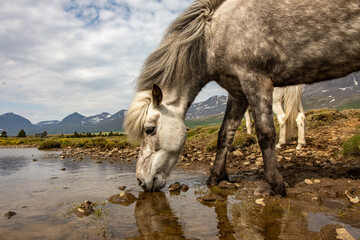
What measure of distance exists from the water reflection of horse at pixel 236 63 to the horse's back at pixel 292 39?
0.04 feet

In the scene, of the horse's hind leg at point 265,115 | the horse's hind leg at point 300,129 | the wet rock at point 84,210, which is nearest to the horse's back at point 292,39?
the horse's hind leg at point 265,115

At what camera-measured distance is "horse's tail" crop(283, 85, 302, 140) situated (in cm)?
945

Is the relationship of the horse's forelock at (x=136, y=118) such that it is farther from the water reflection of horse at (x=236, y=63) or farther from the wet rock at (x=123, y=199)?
the wet rock at (x=123, y=199)

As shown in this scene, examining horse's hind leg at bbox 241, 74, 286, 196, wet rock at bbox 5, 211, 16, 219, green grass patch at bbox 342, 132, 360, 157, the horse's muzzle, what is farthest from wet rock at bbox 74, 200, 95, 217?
green grass patch at bbox 342, 132, 360, 157

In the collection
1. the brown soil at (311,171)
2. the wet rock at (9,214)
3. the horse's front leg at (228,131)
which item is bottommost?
the brown soil at (311,171)

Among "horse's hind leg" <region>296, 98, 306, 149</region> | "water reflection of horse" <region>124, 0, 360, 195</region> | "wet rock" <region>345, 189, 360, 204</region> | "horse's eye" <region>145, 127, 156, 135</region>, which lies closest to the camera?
"wet rock" <region>345, 189, 360, 204</region>

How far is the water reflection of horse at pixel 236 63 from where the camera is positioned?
394 centimetres

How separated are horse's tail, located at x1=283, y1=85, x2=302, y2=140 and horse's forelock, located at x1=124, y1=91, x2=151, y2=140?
6618mm

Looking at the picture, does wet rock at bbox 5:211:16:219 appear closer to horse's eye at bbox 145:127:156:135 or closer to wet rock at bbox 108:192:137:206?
wet rock at bbox 108:192:137:206

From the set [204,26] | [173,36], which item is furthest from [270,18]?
[173,36]

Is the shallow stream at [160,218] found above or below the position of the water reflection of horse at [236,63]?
below

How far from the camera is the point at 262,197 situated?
3887mm

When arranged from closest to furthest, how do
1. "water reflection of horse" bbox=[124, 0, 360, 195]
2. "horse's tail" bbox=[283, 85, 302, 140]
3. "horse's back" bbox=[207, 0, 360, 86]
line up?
"horse's back" bbox=[207, 0, 360, 86] → "water reflection of horse" bbox=[124, 0, 360, 195] → "horse's tail" bbox=[283, 85, 302, 140]

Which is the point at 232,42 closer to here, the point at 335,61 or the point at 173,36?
the point at 173,36
